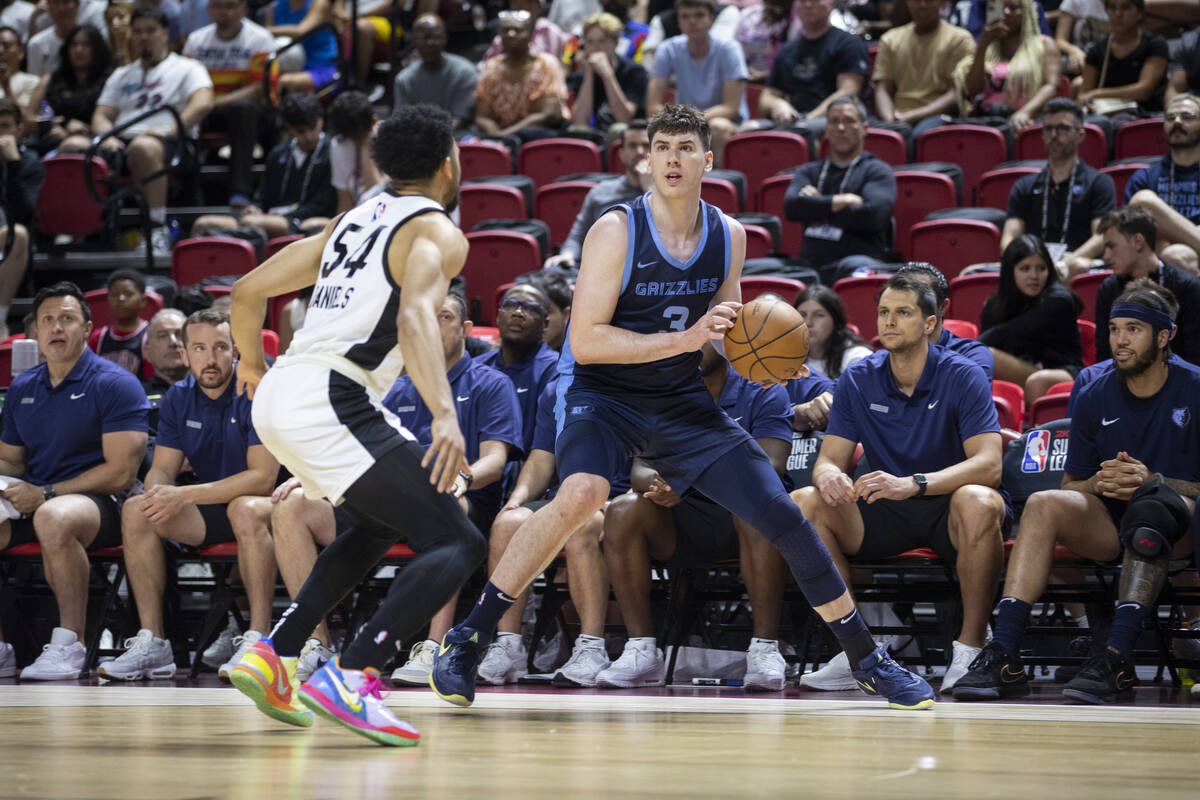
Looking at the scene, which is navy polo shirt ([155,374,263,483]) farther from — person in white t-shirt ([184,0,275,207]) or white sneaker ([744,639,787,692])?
person in white t-shirt ([184,0,275,207])

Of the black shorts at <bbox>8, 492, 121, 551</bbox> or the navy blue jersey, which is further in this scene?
the black shorts at <bbox>8, 492, 121, 551</bbox>

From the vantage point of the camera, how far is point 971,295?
24.0 feet

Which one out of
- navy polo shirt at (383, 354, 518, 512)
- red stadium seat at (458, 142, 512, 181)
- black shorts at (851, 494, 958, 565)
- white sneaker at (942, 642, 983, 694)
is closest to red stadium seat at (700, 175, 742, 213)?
red stadium seat at (458, 142, 512, 181)

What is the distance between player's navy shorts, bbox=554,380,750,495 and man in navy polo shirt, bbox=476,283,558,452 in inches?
77.7

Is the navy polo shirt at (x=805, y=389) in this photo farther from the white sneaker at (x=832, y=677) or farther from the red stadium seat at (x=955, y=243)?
the red stadium seat at (x=955, y=243)

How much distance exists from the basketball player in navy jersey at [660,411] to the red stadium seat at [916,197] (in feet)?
14.8

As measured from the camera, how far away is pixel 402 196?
144 inches

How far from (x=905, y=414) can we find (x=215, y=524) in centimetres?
284

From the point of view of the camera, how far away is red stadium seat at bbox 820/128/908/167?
916 centimetres

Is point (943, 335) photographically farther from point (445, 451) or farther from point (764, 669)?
point (445, 451)

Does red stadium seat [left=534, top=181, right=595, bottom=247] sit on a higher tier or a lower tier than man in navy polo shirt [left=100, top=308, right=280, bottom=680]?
higher

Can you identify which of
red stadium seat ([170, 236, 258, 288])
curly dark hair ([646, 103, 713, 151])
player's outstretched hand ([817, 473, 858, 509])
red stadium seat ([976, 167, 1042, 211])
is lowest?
player's outstretched hand ([817, 473, 858, 509])

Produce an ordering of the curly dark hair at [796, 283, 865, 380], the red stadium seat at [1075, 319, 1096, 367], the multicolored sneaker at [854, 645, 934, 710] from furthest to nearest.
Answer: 1. the red stadium seat at [1075, 319, 1096, 367]
2. the curly dark hair at [796, 283, 865, 380]
3. the multicolored sneaker at [854, 645, 934, 710]

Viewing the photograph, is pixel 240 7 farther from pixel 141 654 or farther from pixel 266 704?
pixel 266 704
